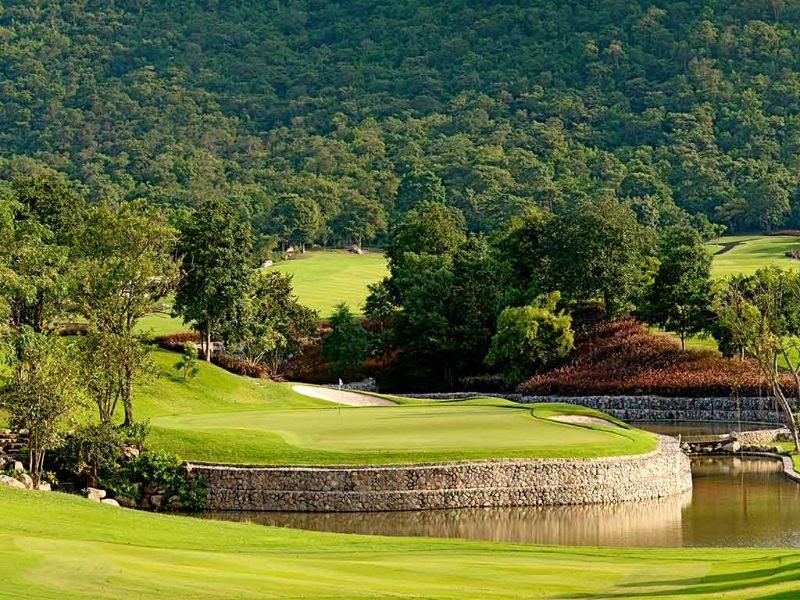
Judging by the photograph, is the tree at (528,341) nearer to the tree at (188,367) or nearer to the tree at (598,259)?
the tree at (598,259)

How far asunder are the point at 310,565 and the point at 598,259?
59.9 m

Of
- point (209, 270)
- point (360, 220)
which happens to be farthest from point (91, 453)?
point (360, 220)

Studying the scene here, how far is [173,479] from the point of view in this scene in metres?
40.8

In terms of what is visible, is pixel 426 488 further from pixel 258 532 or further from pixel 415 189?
pixel 415 189

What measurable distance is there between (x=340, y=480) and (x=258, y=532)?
9100mm

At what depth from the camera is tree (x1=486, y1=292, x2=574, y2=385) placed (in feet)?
255

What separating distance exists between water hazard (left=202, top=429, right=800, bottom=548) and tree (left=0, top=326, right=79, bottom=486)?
17.2ft

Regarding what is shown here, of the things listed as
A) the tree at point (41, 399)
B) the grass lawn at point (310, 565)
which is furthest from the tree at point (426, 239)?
the grass lawn at point (310, 565)

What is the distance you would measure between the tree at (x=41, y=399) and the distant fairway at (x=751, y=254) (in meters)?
73.7

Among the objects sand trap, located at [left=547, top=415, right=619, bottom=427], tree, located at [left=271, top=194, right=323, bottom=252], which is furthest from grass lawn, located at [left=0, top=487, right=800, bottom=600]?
tree, located at [left=271, top=194, right=323, bottom=252]

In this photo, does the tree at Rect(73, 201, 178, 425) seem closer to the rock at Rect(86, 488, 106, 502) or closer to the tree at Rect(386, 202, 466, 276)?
the rock at Rect(86, 488, 106, 502)

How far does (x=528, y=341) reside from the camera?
78.1 metres

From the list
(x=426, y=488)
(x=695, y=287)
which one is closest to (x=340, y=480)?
(x=426, y=488)

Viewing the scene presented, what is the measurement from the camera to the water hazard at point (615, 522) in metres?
35.1
